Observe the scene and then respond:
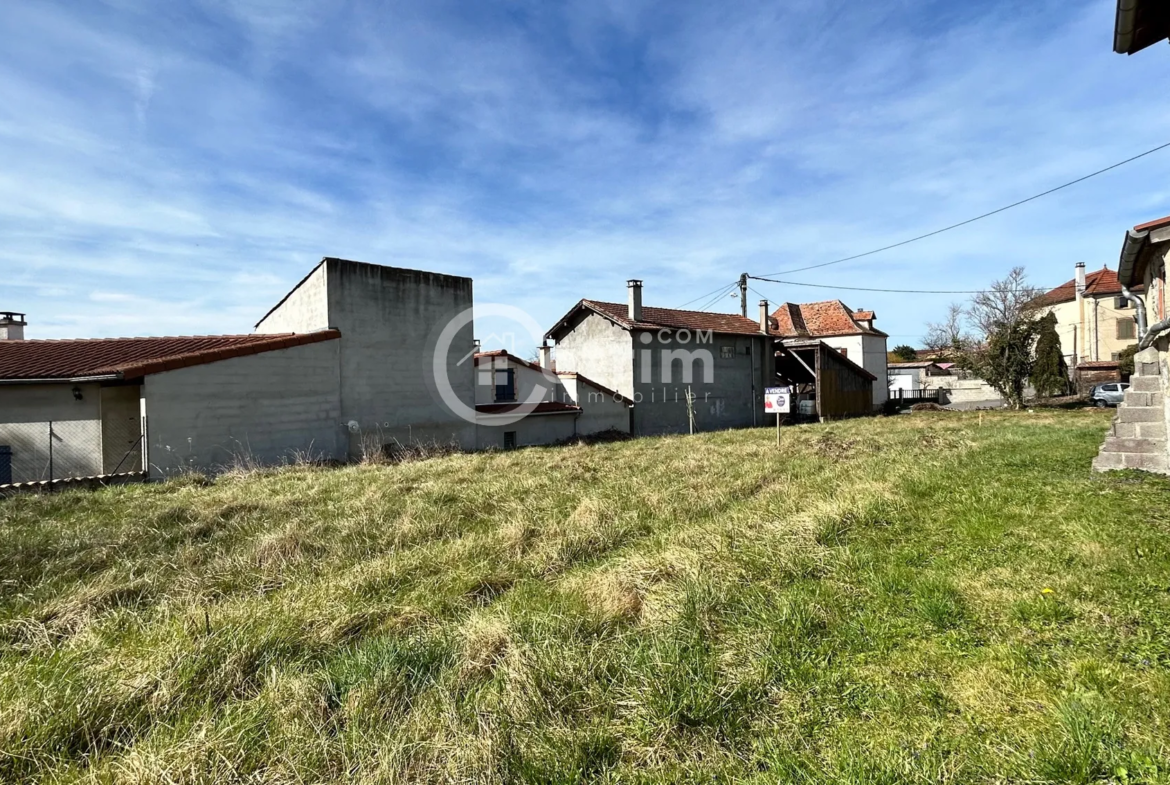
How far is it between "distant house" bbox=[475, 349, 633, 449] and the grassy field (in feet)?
39.7

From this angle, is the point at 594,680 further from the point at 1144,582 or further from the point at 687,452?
the point at 687,452

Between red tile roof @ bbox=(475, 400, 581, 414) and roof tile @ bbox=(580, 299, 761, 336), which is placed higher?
roof tile @ bbox=(580, 299, 761, 336)

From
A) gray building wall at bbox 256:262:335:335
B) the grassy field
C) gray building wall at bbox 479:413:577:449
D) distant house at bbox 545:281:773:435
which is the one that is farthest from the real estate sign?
gray building wall at bbox 256:262:335:335

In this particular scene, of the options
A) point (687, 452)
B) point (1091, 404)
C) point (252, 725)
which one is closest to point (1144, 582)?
point (252, 725)

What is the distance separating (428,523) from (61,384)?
11.8m

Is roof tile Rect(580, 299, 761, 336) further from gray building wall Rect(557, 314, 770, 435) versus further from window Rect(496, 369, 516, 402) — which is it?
window Rect(496, 369, 516, 402)

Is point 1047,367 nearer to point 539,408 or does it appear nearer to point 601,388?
point 601,388

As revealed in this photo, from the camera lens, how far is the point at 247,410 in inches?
530

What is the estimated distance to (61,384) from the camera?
1253 cm

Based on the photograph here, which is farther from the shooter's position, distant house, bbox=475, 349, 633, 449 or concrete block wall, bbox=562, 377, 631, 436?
concrete block wall, bbox=562, 377, 631, 436

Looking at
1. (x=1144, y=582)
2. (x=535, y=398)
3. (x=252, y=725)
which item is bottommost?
(x=252, y=725)

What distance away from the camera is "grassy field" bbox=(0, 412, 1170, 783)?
255 cm

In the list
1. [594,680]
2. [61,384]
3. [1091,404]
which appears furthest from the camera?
[1091,404]

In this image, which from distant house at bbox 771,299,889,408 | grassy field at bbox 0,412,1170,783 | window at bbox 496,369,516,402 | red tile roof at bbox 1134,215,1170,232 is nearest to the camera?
grassy field at bbox 0,412,1170,783
